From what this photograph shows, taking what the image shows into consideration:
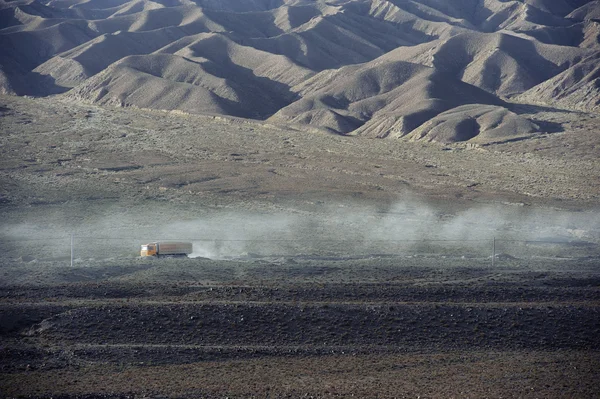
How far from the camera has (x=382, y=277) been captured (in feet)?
94.0

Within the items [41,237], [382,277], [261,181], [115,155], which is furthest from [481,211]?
[115,155]

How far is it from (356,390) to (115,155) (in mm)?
53932

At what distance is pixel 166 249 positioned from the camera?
111 feet

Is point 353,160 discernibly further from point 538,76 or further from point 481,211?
point 538,76

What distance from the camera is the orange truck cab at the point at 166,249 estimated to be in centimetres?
3362

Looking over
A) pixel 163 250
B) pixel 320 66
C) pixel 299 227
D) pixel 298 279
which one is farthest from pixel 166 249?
pixel 320 66

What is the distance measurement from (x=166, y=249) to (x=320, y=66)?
110 metres

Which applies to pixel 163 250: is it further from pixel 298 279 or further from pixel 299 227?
pixel 299 227

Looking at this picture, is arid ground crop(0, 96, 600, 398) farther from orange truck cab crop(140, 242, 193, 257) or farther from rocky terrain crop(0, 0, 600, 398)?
orange truck cab crop(140, 242, 193, 257)

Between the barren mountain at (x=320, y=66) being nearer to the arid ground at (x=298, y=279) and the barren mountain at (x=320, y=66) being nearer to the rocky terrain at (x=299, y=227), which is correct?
the rocky terrain at (x=299, y=227)

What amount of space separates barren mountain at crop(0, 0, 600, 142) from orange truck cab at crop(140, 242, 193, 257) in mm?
52253

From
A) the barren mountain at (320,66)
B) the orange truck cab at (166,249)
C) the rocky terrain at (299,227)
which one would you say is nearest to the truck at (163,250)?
the orange truck cab at (166,249)

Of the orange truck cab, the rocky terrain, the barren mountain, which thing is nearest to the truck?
the orange truck cab

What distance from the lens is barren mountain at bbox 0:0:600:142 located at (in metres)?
93.3
